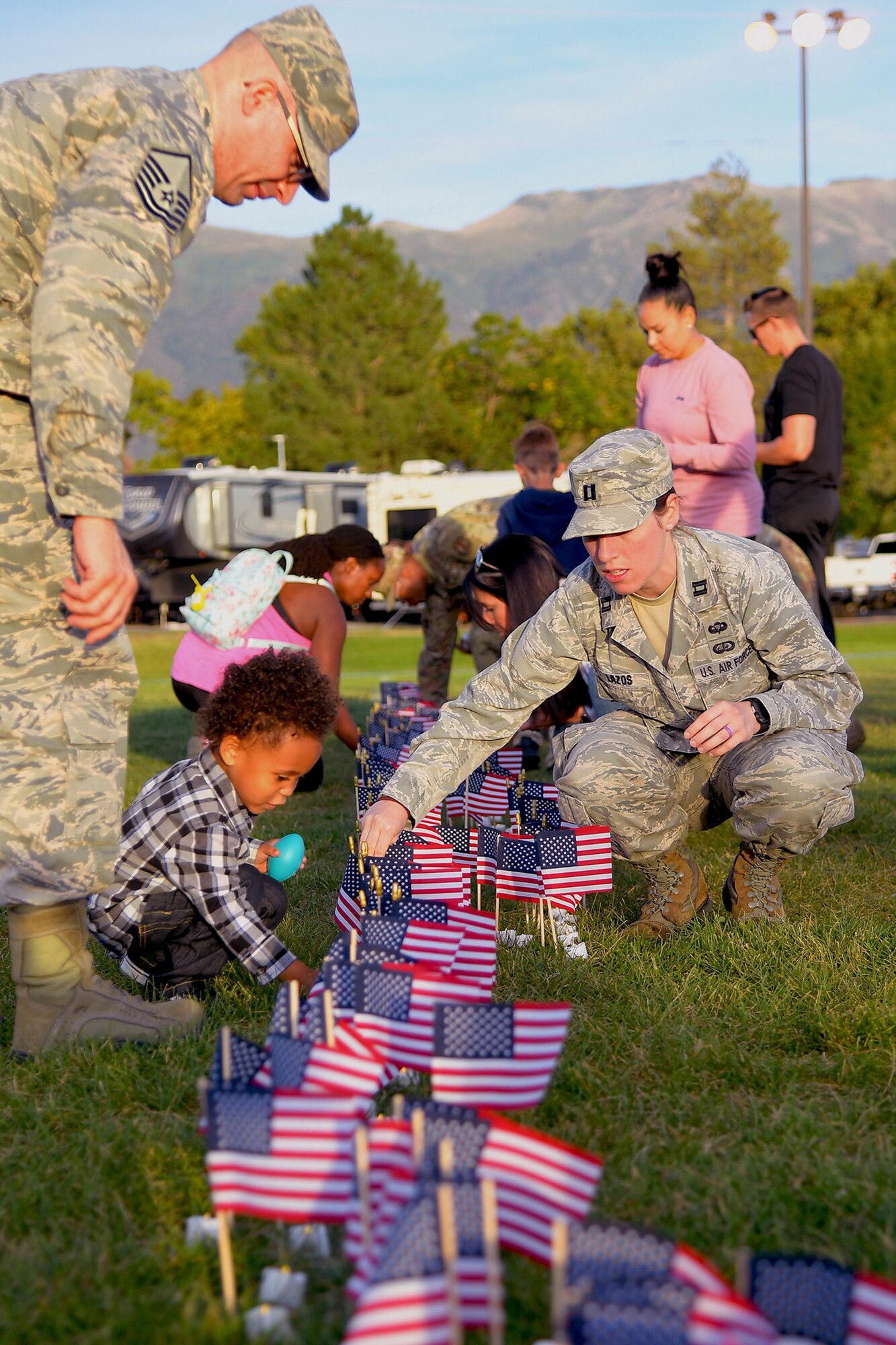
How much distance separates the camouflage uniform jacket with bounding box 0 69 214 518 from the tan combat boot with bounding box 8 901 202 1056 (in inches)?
44.7

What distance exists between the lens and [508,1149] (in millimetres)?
1885

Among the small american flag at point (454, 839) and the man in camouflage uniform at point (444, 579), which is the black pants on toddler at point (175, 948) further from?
the man in camouflage uniform at point (444, 579)

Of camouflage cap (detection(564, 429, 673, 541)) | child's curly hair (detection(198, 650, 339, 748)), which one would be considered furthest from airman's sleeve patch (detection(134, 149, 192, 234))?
camouflage cap (detection(564, 429, 673, 541))

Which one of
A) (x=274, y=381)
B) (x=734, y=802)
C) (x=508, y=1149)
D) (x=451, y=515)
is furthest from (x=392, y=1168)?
(x=274, y=381)

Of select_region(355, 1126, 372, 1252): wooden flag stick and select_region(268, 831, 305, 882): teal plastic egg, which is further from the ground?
select_region(355, 1126, 372, 1252): wooden flag stick

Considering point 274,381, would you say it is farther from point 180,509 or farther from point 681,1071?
point 681,1071

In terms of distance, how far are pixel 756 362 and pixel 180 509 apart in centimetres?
1977

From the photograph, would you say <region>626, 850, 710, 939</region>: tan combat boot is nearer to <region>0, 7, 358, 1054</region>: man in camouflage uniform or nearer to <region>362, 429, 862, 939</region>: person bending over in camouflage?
<region>362, 429, 862, 939</region>: person bending over in camouflage

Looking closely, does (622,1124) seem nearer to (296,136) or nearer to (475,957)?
(475,957)

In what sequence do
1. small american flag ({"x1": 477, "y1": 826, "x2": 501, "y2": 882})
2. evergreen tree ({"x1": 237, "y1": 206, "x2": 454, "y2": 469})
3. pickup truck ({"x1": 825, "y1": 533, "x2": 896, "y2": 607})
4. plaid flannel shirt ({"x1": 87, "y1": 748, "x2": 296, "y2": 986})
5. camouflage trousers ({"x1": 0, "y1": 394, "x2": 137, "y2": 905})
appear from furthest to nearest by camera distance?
1. evergreen tree ({"x1": 237, "y1": 206, "x2": 454, "y2": 469})
2. pickup truck ({"x1": 825, "y1": 533, "x2": 896, "y2": 607})
3. small american flag ({"x1": 477, "y1": 826, "x2": 501, "y2": 882})
4. plaid flannel shirt ({"x1": 87, "y1": 748, "x2": 296, "y2": 986})
5. camouflage trousers ({"x1": 0, "y1": 394, "x2": 137, "y2": 905})

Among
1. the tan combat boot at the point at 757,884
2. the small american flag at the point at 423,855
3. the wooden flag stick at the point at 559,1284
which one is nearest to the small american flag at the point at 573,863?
the small american flag at the point at 423,855

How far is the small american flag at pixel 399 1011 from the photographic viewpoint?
2.37 metres

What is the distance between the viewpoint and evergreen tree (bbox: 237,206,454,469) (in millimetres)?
48812

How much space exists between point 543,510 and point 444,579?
128 centimetres
